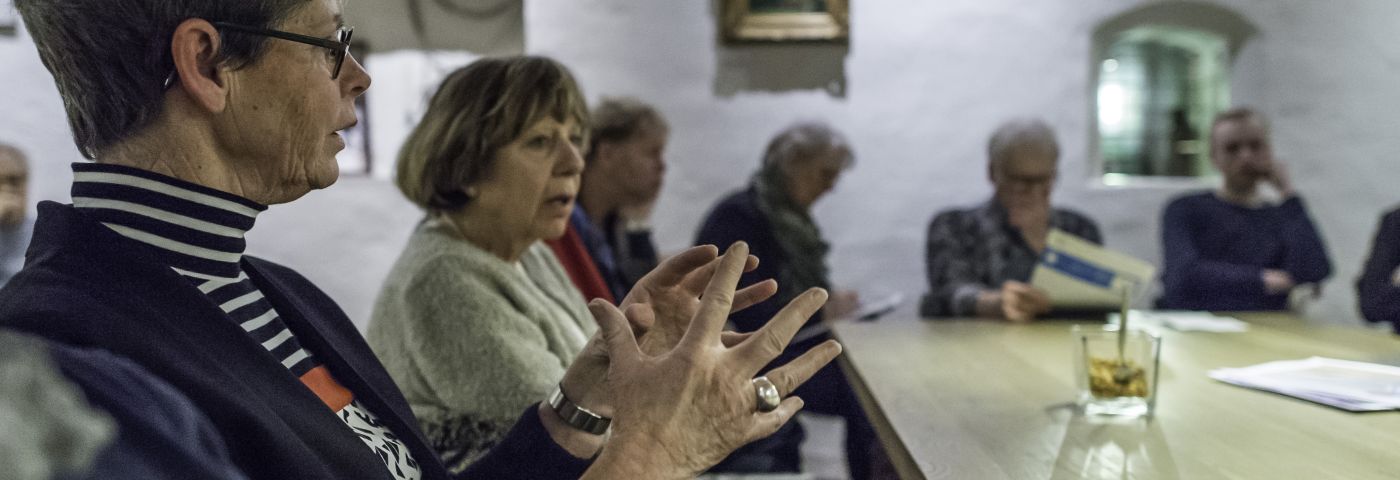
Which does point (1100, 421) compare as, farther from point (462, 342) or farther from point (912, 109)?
point (912, 109)

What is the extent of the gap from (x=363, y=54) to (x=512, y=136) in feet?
10.5

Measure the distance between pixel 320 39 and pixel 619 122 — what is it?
2.62 metres

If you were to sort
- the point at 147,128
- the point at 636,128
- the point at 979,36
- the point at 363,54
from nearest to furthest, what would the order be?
the point at 147,128 → the point at 636,128 → the point at 363,54 → the point at 979,36

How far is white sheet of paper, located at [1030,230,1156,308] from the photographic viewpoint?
2.93m

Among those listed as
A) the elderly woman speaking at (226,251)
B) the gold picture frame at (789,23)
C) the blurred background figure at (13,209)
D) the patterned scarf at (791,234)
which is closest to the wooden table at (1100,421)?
the elderly woman speaking at (226,251)

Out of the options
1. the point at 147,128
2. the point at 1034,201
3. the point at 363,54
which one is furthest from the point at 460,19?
the point at 147,128

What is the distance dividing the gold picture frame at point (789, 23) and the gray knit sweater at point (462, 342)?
3443 millimetres

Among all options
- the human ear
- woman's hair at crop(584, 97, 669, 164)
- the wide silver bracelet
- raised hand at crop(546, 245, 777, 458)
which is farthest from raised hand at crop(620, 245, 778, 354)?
woman's hair at crop(584, 97, 669, 164)

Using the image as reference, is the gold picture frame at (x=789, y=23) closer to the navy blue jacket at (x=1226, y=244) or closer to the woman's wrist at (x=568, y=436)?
the navy blue jacket at (x=1226, y=244)

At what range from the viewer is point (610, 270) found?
3174mm

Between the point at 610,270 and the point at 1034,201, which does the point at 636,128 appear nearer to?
the point at 610,270

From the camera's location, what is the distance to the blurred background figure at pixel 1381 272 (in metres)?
3.36

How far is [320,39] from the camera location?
1098 mm

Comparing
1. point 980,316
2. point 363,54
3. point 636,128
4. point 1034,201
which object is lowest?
point 980,316
